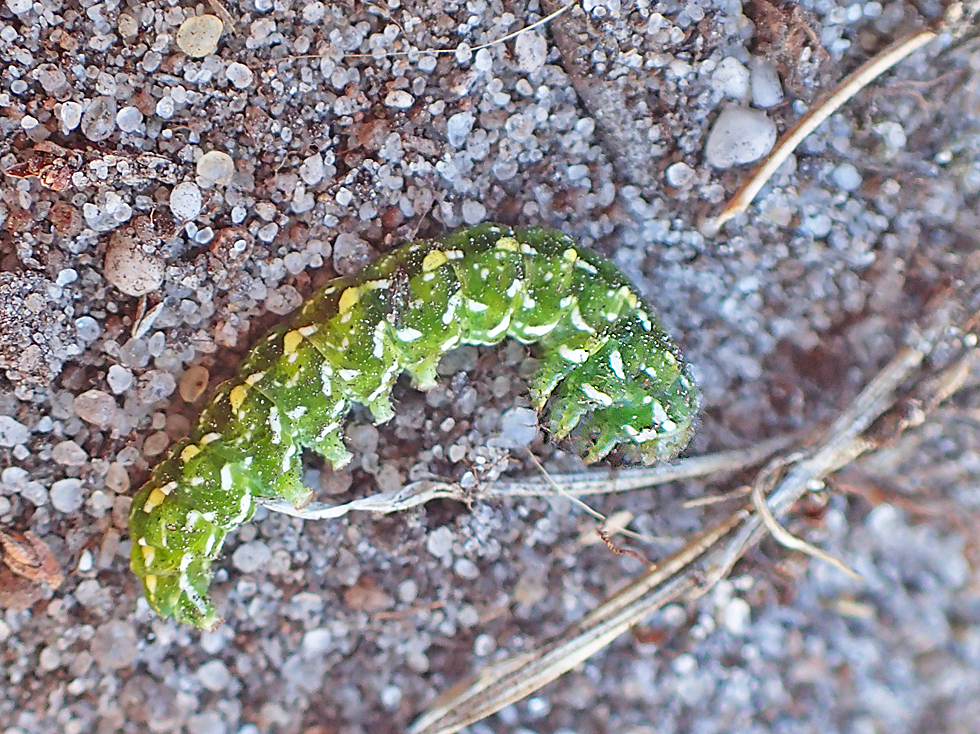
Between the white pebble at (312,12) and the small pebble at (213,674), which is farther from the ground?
the white pebble at (312,12)

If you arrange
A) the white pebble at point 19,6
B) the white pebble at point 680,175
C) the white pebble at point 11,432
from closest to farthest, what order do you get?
1. the white pebble at point 19,6
2. the white pebble at point 11,432
3. the white pebble at point 680,175

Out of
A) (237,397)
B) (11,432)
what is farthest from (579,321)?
(11,432)

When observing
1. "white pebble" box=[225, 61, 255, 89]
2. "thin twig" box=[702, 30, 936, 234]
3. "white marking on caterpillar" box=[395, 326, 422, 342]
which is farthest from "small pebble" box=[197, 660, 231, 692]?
"thin twig" box=[702, 30, 936, 234]

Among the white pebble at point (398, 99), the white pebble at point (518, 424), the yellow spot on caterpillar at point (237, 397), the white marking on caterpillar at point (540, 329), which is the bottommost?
the white pebble at point (518, 424)

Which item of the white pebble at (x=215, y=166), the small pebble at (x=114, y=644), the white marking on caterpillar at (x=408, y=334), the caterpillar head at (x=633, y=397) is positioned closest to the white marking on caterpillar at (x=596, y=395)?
the caterpillar head at (x=633, y=397)

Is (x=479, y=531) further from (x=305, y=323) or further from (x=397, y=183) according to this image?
(x=397, y=183)

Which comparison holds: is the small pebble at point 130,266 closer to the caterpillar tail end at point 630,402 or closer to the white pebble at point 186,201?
the white pebble at point 186,201

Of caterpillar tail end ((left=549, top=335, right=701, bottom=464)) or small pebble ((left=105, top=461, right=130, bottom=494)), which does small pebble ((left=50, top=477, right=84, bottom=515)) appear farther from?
caterpillar tail end ((left=549, top=335, right=701, bottom=464))
